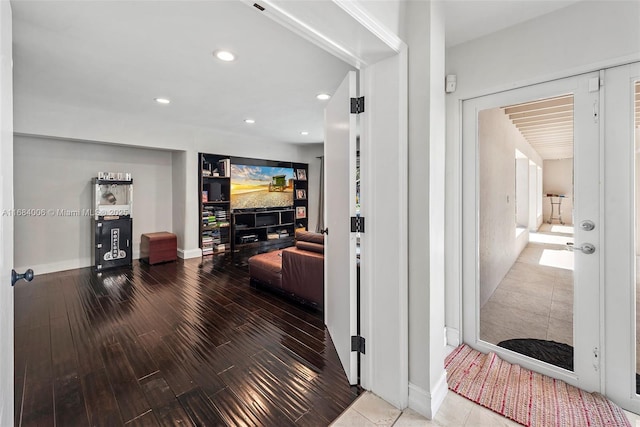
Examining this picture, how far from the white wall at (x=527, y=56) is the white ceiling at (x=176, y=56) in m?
0.09

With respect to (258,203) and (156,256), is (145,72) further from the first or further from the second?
(258,203)

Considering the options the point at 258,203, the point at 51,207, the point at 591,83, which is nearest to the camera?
the point at 591,83

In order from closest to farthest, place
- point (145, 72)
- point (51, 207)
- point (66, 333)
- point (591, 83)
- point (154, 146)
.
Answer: point (591, 83)
point (66, 333)
point (145, 72)
point (51, 207)
point (154, 146)

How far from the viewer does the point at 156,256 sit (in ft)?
15.2

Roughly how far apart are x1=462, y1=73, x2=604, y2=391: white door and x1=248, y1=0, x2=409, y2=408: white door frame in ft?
3.05

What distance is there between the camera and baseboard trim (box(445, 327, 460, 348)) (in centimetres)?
213

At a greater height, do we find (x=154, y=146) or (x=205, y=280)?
(x=154, y=146)

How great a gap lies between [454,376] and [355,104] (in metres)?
1.89

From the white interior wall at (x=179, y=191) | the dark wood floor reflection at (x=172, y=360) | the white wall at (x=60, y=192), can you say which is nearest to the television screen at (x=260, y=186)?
the white interior wall at (x=179, y=191)

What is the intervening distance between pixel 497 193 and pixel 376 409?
1929mm

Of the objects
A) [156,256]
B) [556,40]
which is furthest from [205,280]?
[556,40]

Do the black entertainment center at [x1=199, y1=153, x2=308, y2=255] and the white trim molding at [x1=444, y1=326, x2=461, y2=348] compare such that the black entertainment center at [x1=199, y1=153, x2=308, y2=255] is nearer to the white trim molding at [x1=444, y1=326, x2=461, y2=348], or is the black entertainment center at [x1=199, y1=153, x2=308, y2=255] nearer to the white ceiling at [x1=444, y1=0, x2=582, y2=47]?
the white trim molding at [x1=444, y1=326, x2=461, y2=348]

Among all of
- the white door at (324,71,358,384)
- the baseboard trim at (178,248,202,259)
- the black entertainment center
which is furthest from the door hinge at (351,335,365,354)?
the baseboard trim at (178,248,202,259)

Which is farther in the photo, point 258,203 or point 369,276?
point 258,203
